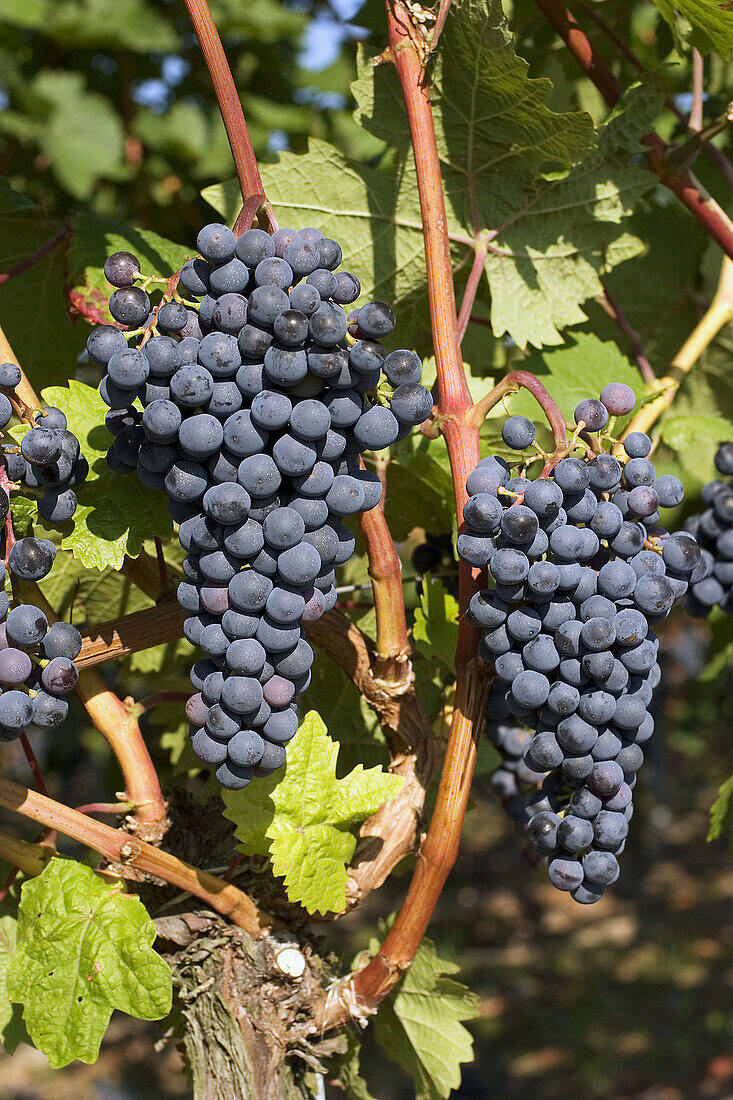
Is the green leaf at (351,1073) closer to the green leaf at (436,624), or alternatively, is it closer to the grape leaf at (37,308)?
the green leaf at (436,624)

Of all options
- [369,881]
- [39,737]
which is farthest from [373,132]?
[39,737]

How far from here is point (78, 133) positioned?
3043mm

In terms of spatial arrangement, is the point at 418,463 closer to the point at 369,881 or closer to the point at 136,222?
the point at 369,881

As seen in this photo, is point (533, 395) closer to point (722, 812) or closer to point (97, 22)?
point (722, 812)

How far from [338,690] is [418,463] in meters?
0.37

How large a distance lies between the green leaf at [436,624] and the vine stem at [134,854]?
388mm

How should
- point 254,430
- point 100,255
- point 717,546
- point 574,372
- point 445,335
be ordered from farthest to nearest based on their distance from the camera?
point 717,546
point 574,372
point 100,255
point 445,335
point 254,430

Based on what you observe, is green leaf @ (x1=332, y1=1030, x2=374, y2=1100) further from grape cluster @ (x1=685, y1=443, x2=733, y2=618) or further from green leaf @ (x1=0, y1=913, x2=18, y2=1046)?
grape cluster @ (x1=685, y1=443, x2=733, y2=618)

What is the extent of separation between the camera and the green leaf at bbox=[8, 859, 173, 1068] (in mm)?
1055

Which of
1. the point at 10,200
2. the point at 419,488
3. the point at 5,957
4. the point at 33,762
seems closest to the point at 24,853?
the point at 33,762

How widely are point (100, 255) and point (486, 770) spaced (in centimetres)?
97

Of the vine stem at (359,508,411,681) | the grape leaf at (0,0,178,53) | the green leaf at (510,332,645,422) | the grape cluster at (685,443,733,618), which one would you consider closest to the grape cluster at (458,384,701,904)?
the vine stem at (359,508,411,681)

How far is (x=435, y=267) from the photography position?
113 cm

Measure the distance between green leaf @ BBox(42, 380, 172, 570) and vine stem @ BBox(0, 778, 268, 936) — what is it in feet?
0.85
